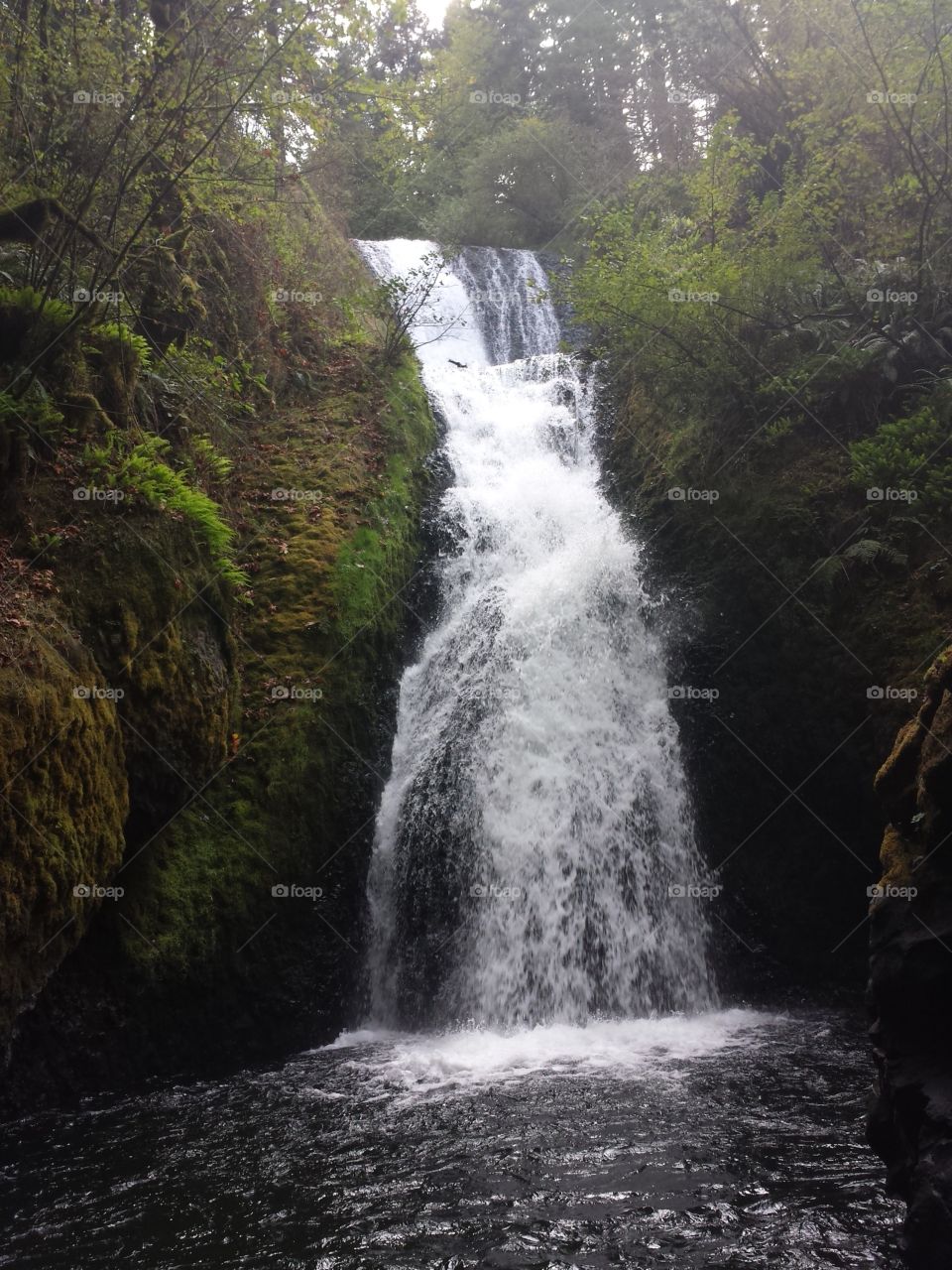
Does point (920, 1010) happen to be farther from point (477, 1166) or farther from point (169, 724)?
point (169, 724)

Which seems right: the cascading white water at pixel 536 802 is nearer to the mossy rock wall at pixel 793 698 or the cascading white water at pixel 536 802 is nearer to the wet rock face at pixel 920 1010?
the mossy rock wall at pixel 793 698

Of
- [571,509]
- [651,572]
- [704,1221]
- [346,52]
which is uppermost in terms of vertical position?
[346,52]

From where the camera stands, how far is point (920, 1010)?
4.14 metres

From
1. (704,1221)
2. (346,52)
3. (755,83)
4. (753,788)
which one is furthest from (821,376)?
(346,52)

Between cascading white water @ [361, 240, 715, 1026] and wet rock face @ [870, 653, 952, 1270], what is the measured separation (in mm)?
3962

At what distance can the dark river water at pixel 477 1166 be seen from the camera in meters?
4.27

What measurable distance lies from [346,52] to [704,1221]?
2952 cm

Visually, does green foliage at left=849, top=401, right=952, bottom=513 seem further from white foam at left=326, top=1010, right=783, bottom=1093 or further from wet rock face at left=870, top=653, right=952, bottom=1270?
white foam at left=326, top=1010, right=783, bottom=1093

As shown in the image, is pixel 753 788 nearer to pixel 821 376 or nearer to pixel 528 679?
pixel 528 679

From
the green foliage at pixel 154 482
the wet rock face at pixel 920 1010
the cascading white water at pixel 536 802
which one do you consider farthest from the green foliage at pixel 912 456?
the green foliage at pixel 154 482

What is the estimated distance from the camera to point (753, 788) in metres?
9.12

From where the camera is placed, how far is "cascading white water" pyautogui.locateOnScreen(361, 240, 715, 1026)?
8109 mm

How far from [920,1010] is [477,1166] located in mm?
2644

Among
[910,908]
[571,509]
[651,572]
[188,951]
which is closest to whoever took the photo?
[910,908]
